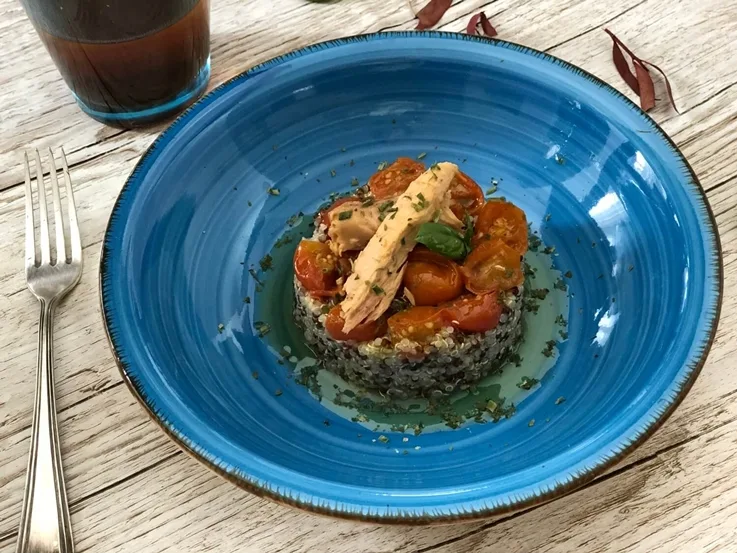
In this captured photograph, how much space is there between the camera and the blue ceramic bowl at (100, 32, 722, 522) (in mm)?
793

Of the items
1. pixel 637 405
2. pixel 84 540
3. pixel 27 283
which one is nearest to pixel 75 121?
pixel 27 283

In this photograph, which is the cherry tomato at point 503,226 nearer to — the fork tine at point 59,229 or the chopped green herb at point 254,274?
the chopped green herb at point 254,274

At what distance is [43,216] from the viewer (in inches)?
46.9

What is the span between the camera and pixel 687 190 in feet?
3.18

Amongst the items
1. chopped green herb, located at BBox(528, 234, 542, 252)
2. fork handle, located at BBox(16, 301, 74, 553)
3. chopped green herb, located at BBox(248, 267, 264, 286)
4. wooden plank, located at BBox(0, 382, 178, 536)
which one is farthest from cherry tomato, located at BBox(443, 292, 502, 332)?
fork handle, located at BBox(16, 301, 74, 553)

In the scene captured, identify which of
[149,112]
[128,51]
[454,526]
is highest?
[128,51]

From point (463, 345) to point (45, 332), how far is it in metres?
0.64

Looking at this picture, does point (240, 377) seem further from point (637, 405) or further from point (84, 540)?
point (637, 405)

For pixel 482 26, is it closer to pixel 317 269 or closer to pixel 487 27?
pixel 487 27

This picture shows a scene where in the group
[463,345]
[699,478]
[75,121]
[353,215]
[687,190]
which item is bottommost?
[699,478]

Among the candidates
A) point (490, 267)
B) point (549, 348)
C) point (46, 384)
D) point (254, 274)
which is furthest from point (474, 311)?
point (46, 384)

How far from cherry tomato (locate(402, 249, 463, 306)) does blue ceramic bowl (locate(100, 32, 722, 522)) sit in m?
0.19

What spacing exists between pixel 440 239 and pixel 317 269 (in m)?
0.21

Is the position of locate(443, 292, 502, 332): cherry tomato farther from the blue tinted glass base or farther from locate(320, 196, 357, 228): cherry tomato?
the blue tinted glass base
